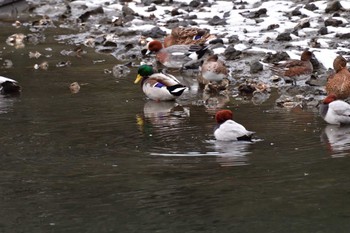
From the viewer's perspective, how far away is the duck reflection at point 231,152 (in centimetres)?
836

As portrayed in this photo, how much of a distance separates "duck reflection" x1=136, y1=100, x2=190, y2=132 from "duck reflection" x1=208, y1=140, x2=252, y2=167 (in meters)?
1.32

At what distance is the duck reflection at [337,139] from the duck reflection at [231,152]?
2.67 ft

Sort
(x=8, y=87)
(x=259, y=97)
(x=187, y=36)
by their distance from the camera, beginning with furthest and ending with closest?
(x=187, y=36) < (x=8, y=87) < (x=259, y=97)

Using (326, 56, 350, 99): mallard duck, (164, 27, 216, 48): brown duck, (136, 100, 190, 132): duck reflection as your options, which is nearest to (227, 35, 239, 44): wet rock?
(164, 27, 216, 48): brown duck

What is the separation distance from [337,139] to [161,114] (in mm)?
2896

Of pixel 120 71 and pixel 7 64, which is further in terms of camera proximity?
pixel 7 64

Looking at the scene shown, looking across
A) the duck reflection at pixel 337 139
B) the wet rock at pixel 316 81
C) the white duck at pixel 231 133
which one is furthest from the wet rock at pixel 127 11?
the white duck at pixel 231 133

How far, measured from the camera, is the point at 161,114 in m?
11.5

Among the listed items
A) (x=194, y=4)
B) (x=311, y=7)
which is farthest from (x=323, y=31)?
(x=194, y=4)

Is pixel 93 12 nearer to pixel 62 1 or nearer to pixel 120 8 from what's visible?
pixel 120 8

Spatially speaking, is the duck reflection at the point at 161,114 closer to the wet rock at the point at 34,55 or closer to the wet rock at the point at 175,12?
the wet rock at the point at 34,55

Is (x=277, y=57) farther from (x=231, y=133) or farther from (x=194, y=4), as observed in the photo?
(x=194, y=4)

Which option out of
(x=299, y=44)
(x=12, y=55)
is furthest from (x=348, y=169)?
(x=12, y=55)

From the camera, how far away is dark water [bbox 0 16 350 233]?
6.80 m
